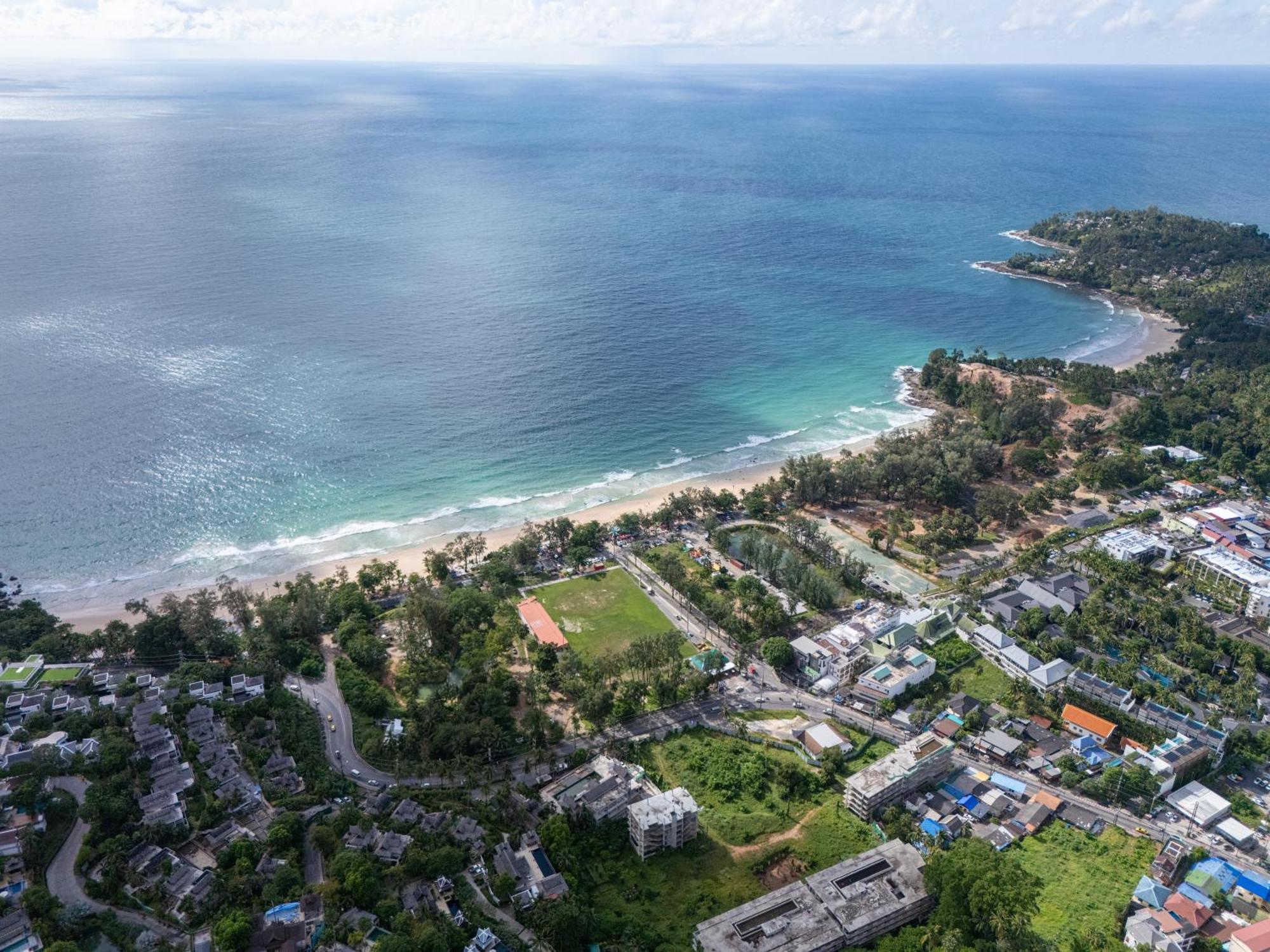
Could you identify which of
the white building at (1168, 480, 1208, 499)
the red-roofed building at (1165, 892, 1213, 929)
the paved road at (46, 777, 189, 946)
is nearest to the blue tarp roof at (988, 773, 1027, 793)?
the red-roofed building at (1165, 892, 1213, 929)

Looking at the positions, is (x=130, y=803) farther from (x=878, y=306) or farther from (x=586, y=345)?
(x=878, y=306)

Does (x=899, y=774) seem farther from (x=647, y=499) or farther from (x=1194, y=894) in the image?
(x=647, y=499)

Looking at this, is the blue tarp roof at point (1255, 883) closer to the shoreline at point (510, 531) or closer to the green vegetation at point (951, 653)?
the green vegetation at point (951, 653)

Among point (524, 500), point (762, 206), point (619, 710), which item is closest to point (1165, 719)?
point (619, 710)

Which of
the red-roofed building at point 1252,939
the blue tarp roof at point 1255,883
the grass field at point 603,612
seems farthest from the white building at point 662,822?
the blue tarp roof at point 1255,883

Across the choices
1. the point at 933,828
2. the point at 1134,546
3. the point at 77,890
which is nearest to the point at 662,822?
the point at 933,828
